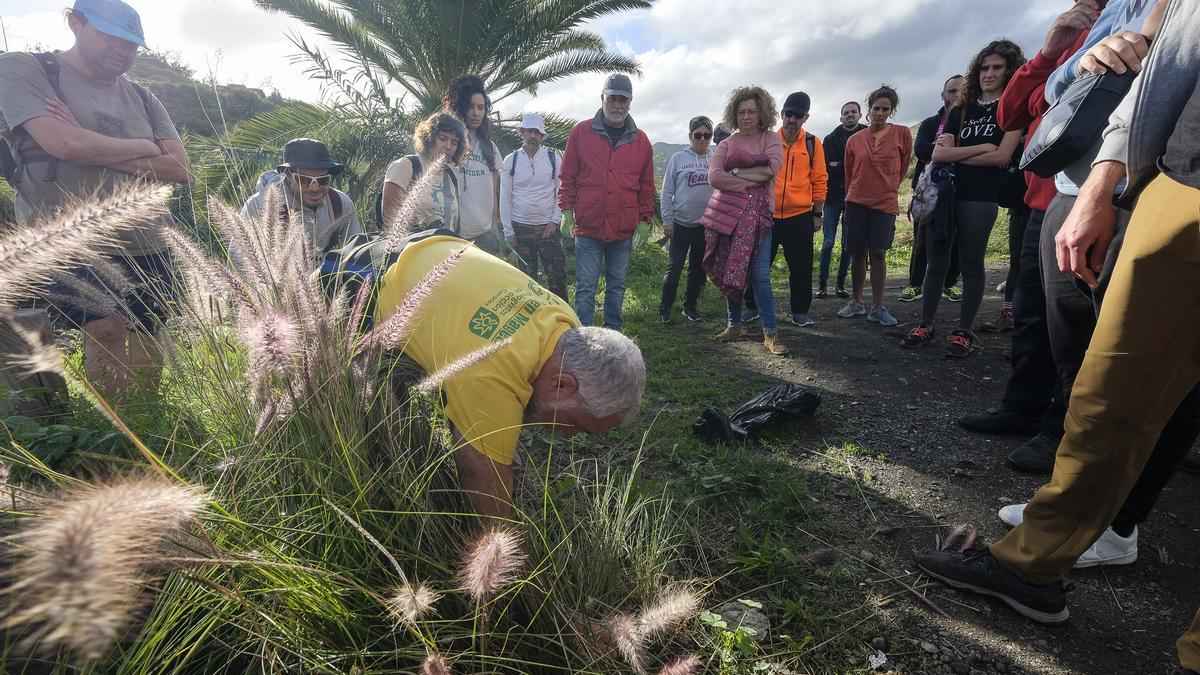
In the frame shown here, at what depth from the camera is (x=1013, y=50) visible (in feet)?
12.9

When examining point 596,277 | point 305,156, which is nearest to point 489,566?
point 305,156

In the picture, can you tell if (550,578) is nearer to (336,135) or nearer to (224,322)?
(224,322)

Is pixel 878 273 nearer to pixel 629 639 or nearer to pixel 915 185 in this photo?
pixel 915 185

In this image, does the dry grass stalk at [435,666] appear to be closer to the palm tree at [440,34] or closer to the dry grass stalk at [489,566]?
the dry grass stalk at [489,566]

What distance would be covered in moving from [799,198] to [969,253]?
1.49m

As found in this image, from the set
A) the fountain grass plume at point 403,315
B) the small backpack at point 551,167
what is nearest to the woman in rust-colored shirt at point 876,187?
the small backpack at point 551,167

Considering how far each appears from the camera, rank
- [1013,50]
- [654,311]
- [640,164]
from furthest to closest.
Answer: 1. [654,311]
2. [640,164]
3. [1013,50]

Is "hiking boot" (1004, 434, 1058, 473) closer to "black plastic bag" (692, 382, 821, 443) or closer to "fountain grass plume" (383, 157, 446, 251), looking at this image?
"black plastic bag" (692, 382, 821, 443)

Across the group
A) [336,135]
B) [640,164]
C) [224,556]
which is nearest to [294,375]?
[224,556]

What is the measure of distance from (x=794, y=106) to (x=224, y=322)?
5187mm

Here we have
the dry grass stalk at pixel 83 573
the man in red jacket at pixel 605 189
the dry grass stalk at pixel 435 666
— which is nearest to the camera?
the dry grass stalk at pixel 83 573

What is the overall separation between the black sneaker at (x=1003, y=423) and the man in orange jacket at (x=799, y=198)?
7.62 feet

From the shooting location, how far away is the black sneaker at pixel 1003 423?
2.98 m

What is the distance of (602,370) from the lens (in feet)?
5.54
